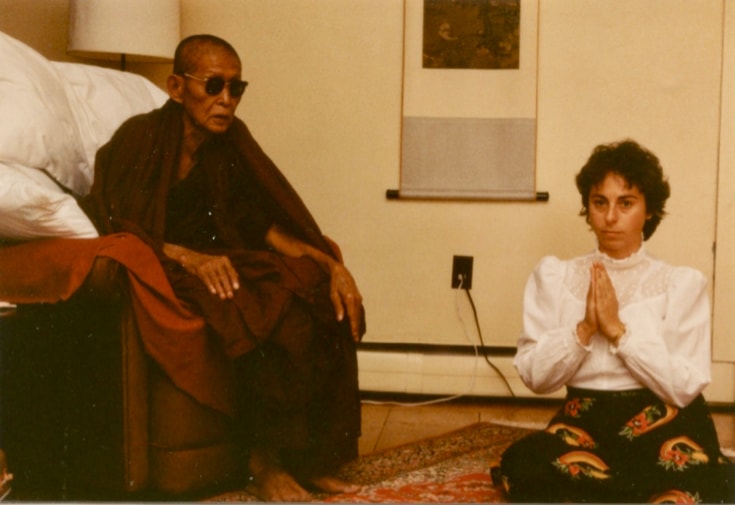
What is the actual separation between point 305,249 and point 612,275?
24.2 inches

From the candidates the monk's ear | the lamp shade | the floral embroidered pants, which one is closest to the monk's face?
the monk's ear

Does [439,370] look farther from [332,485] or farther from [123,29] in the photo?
[123,29]

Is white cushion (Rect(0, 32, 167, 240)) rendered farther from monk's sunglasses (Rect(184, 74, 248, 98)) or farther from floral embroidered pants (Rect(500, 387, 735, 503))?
floral embroidered pants (Rect(500, 387, 735, 503))

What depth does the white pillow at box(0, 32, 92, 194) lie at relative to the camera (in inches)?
63.7

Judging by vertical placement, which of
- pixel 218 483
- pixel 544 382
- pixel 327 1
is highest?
pixel 327 1

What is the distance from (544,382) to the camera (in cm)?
158

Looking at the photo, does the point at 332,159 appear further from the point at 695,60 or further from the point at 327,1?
the point at 695,60

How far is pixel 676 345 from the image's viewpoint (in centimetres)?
154

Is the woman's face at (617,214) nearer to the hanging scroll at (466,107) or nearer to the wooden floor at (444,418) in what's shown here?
the wooden floor at (444,418)

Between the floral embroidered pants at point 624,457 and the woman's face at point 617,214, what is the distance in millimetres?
250

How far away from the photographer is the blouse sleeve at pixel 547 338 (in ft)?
5.05

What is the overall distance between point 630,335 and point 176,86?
1.00 metres

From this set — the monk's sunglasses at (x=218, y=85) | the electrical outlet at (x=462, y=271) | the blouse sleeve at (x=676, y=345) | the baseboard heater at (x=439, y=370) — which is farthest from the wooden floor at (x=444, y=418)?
the monk's sunglasses at (x=218, y=85)

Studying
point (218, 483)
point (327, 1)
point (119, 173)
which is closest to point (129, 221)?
point (119, 173)
